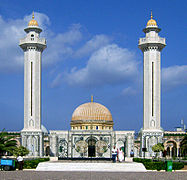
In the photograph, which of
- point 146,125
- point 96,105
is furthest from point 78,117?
point 146,125

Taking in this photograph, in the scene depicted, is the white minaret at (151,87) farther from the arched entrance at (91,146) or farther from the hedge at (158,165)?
the hedge at (158,165)

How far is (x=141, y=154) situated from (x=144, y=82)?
30.7 feet

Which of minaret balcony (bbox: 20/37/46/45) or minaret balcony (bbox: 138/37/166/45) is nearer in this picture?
minaret balcony (bbox: 138/37/166/45)

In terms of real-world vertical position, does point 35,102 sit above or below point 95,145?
above

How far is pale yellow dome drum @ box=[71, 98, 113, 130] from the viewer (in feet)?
216

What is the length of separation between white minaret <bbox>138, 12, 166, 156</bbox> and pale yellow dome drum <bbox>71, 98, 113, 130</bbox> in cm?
1041

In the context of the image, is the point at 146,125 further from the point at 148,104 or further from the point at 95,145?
the point at 95,145

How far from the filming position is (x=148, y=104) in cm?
5741

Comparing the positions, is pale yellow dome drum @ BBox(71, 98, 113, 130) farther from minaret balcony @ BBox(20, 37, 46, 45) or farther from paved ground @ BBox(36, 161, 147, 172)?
paved ground @ BBox(36, 161, 147, 172)

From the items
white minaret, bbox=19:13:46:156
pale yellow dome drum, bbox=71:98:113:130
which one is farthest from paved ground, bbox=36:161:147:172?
pale yellow dome drum, bbox=71:98:113:130

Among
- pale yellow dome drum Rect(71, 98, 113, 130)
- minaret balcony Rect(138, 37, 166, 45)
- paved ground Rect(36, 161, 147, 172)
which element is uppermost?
minaret balcony Rect(138, 37, 166, 45)

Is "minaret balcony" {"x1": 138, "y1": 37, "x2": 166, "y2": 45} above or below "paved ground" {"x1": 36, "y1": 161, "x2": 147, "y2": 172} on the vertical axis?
above

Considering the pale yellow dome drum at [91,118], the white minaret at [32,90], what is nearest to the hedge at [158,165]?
the white minaret at [32,90]

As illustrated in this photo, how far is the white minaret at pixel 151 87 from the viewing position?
56.4m
